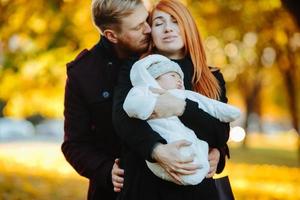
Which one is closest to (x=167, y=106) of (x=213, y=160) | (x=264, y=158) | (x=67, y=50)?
(x=213, y=160)

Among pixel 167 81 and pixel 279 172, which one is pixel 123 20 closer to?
pixel 167 81

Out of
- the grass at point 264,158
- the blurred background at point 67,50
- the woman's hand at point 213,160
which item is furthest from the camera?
the grass at point 264,158

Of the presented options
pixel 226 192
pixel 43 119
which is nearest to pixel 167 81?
pixel 226 192

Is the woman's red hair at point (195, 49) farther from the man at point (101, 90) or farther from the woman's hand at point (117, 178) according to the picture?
the woman's hand at point (117, 178)

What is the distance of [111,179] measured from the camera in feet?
10.6

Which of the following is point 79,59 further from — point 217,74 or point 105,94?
point 217,74

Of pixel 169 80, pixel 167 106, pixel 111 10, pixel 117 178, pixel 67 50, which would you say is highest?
pixel 67 50

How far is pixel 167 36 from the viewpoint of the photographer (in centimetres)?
308

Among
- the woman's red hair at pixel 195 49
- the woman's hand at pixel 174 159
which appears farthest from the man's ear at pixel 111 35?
the woman's hand at pixel 174 159

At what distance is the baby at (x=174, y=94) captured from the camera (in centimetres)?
279

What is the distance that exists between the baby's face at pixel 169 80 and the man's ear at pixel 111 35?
516mm

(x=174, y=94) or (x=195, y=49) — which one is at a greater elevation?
(x=195, y=49)

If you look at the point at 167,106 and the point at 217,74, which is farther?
the point at 217,74

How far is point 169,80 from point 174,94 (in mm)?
74
